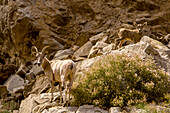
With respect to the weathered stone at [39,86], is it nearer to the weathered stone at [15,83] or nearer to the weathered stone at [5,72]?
the weathered stone at [15,83]

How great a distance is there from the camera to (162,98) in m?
5.72

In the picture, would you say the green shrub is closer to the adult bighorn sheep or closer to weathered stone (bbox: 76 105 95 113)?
weathered stone (bbox: 76 105 95 113)

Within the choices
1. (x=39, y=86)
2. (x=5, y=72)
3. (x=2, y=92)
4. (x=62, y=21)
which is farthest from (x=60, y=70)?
(x=62, y=21)

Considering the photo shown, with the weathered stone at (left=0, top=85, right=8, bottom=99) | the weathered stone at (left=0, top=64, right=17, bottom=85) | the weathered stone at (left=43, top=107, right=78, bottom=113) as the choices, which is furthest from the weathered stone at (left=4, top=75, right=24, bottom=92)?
the weathered stone at (left=43, top=107, right=78, bottom=113)

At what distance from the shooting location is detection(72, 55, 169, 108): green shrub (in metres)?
5.50

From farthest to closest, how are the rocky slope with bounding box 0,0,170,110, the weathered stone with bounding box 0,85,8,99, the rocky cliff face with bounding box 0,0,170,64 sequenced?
the rocky cliff face with bounding box 0,0,170,64
the rocky slope with bounding box 0,0,170,110
the weathered stone with bounding box 0,85,8,99

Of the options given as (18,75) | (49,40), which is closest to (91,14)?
(49,40)

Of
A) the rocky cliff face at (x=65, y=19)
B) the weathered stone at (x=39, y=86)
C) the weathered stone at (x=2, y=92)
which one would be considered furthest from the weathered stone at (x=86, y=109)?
the rocky cliff face at (x=65, y=19)

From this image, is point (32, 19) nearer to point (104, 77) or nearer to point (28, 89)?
point (28, 89)

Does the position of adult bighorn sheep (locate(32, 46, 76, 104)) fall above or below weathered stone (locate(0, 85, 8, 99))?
above

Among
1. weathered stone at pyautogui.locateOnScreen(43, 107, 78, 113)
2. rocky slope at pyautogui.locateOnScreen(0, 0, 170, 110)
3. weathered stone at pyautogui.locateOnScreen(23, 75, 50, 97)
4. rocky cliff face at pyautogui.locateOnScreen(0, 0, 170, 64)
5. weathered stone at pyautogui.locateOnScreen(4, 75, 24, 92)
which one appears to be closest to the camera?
weathered stone at pyautogui.locateOnScreen(43, 107, 78, 113)

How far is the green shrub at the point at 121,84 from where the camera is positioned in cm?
550

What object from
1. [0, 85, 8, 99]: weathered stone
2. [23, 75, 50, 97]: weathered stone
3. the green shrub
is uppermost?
the green shrub

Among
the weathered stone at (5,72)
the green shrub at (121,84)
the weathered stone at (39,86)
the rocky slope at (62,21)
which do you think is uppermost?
the rocky slope at (62,21)
